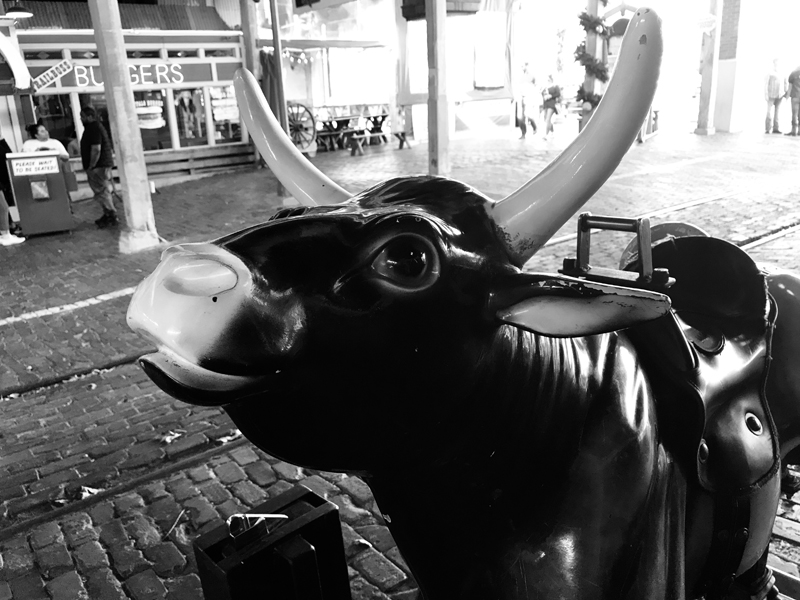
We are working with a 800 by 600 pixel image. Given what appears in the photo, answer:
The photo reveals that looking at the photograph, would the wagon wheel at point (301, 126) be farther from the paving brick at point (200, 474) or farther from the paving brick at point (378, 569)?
the paving brick at point (378, 569)

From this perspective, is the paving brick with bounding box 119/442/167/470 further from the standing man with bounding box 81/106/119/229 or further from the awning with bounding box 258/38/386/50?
the awning with bounding box 258/38/386/50

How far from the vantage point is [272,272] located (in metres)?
0.99

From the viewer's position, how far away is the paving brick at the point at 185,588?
268 cm

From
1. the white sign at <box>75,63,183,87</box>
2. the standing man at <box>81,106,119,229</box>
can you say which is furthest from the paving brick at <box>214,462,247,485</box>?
the white sign at <box>75,63,183,87</box>

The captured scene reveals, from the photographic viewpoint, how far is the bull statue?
98cm

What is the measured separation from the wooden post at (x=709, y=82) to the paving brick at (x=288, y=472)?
20.7m

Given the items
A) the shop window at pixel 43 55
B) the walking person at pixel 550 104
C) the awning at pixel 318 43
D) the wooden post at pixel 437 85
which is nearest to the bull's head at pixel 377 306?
the wooden post at pixel 437 85

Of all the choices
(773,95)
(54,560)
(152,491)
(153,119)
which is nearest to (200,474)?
(152,491)

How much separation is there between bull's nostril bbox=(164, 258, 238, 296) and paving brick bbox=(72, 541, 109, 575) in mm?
2519

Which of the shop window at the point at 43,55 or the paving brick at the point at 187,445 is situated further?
the shop window at the point at 43,55

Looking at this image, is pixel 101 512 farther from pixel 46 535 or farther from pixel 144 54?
pixel 144 54

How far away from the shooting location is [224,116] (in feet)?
61.3

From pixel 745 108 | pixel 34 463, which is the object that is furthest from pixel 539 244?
pixel 745 108

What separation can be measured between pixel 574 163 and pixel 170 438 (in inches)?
138
